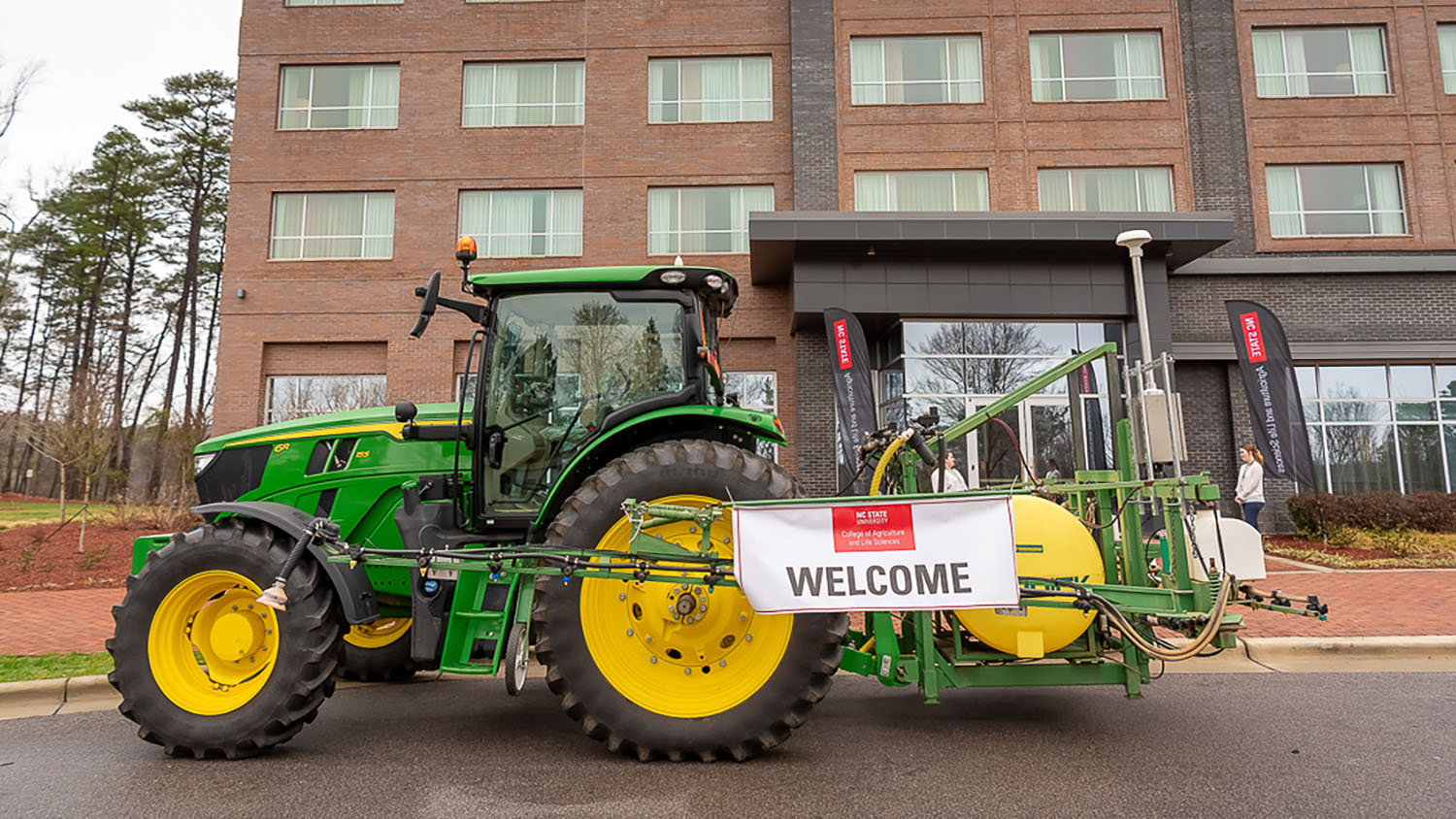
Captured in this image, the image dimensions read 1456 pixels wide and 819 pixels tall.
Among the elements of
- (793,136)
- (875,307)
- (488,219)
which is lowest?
(875,307)

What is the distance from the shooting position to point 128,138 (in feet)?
112

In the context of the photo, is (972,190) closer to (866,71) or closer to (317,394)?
(866,71)

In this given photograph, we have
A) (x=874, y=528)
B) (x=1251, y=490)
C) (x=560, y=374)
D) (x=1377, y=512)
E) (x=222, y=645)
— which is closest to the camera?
(x=874, y=528)

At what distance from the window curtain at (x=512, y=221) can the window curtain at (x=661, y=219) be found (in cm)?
247

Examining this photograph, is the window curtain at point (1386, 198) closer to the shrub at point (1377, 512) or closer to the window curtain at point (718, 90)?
the shrub at point (1377, 512)

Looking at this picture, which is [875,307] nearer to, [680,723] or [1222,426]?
[1222,426]

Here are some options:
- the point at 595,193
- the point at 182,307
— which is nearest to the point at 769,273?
the point at 595,193

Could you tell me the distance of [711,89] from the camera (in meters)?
18.1

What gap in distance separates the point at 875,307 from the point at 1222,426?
24.9 ft

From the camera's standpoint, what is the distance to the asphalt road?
3379mm

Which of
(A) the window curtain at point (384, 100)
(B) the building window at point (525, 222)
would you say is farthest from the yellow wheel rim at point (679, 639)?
(A) the window curtain at point (384, 100)

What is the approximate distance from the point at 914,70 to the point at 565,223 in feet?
28.3

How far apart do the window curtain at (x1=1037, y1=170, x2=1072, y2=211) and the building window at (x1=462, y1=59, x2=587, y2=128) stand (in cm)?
1051

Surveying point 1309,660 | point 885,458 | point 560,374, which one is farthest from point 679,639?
point 1309,660
